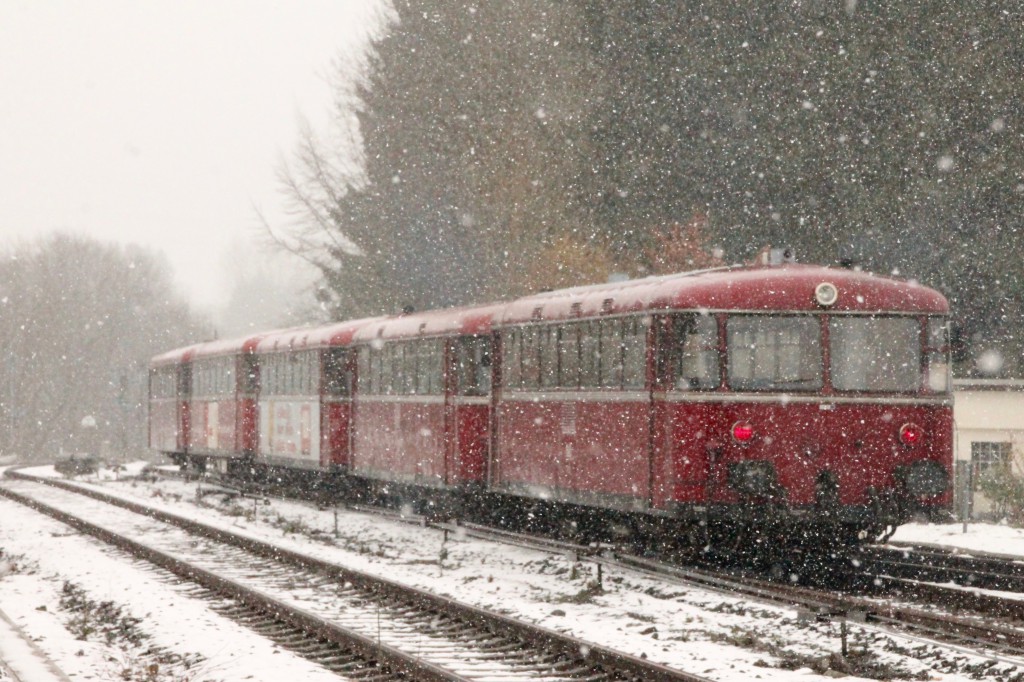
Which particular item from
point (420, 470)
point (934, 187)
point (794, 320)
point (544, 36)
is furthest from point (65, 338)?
point (794, 320)

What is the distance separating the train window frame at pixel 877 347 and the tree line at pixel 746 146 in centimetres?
1640

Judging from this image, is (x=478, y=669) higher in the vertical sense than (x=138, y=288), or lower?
lower

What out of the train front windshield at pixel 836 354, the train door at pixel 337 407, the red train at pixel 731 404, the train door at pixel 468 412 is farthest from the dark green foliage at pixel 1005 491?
the train door at pixel 337 407

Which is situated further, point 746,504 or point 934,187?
point 934,187

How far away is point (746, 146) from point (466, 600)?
24.7 metres

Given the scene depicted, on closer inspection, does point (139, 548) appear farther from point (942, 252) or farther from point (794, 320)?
point (942, 252)

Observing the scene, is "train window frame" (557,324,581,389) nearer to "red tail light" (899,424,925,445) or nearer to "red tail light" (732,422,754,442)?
"red tail light" (732,422,754,442)

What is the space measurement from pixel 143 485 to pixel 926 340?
23.7 metres

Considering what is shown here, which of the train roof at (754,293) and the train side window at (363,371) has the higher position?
the train roof at (754,293)

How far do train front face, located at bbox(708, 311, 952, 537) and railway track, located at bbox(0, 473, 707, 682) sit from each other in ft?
10.7

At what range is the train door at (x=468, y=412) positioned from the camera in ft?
64.3

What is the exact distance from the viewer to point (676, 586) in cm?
1359

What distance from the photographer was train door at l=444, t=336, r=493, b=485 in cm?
1961

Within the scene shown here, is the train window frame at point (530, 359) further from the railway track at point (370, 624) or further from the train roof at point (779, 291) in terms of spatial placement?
the railway track at point (370, 624)
